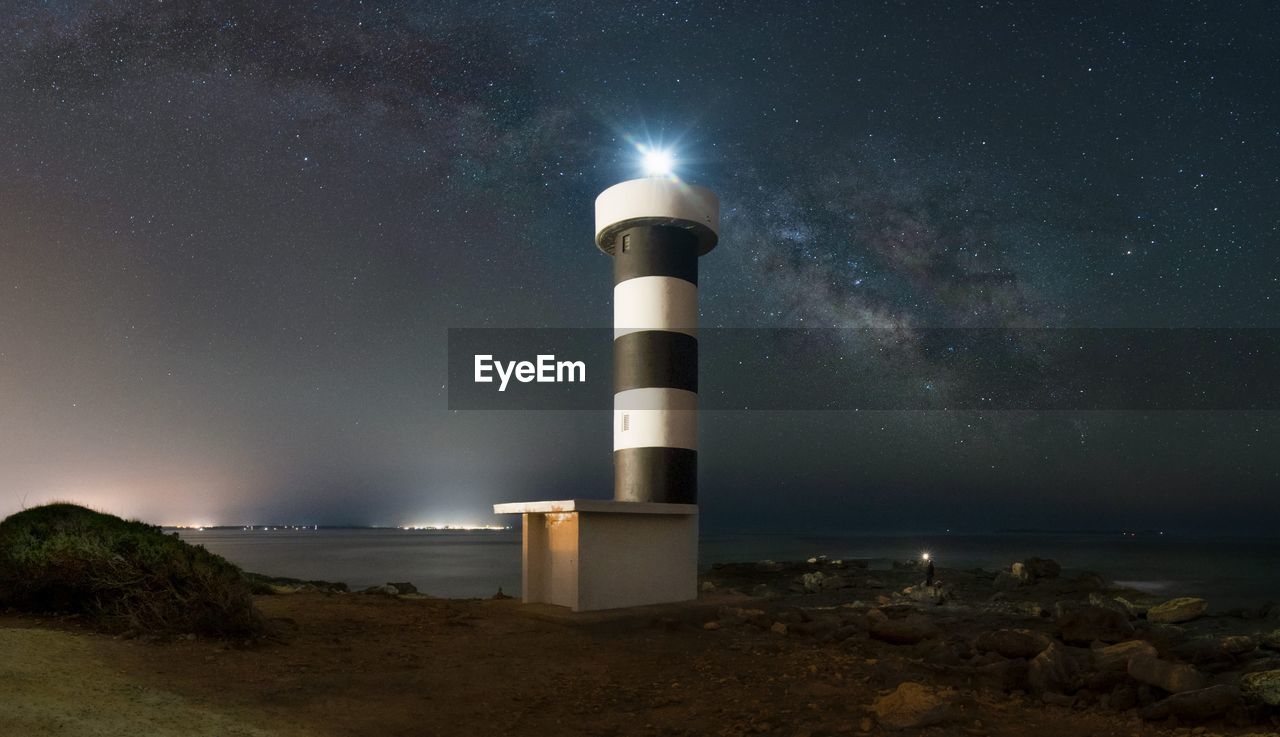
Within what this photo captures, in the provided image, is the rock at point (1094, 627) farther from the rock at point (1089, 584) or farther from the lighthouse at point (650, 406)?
the rock at point (1089, 584)

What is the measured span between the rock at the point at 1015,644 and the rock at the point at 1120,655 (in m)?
0.69

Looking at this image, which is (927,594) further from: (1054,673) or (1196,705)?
(1196,705)

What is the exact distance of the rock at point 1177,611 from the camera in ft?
68.8

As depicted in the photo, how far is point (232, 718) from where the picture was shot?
24.0ft

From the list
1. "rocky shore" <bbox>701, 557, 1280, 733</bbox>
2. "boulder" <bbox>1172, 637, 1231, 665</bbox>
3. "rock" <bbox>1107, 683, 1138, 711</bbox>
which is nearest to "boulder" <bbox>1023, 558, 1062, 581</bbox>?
"rocky shore" <bbox>701, 557, 1280, 733</bbox>

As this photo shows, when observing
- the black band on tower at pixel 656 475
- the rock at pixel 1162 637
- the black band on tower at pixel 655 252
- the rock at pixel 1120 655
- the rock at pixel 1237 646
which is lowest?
the rock at pixel 1162 637

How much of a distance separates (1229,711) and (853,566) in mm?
27807

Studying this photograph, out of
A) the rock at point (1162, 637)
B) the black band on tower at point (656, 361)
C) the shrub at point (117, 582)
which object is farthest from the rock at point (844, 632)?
the shrub at point (117, 582)

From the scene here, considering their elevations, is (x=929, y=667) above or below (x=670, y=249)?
below

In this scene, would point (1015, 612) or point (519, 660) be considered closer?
point (519, 660)

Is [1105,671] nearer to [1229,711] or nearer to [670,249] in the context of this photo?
[1229,711]

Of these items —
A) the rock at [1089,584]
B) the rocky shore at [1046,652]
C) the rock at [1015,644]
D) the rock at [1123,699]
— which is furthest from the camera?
the rock at [1089,584]

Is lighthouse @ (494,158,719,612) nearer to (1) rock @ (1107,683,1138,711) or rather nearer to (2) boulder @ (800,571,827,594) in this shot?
(1) rock @ (1107,683,1138,711)

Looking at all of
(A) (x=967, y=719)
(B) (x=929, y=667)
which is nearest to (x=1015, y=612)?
(B) (x=929, y=667)
